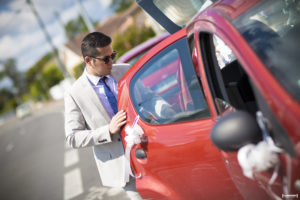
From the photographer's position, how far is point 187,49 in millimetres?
1882

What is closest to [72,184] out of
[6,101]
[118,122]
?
[118,122]

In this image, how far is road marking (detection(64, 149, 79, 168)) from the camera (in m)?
6.58

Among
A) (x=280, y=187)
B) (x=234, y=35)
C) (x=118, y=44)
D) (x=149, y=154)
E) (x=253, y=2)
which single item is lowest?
(x=280, y=187)

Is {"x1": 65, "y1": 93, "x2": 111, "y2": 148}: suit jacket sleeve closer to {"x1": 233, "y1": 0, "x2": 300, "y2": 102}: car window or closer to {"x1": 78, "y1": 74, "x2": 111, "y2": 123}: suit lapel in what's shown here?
{"x1": 78, "y1": 74, "x2": 111, "y2": 123}: suit lapel

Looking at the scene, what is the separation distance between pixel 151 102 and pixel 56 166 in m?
5.69

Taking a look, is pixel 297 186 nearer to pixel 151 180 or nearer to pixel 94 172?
pixel 151 180

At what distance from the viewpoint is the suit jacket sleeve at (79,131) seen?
2.15 meters

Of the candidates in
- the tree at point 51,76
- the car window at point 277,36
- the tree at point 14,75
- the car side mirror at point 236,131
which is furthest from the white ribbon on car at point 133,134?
the tree at point 14,75

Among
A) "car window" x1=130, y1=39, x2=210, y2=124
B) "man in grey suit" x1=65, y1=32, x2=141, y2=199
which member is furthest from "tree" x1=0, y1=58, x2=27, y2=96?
"car window" x1=130, y1=39, x2=210, y2=124

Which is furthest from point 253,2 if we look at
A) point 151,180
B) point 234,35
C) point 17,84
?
point 17,84

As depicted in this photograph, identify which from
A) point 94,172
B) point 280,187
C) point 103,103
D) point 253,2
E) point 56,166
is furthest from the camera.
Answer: point 56,166

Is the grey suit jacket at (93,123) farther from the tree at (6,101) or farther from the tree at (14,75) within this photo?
the tree at (14,75)

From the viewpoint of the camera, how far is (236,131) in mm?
1183

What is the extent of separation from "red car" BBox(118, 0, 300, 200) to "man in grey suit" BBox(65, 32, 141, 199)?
258 millimetres
